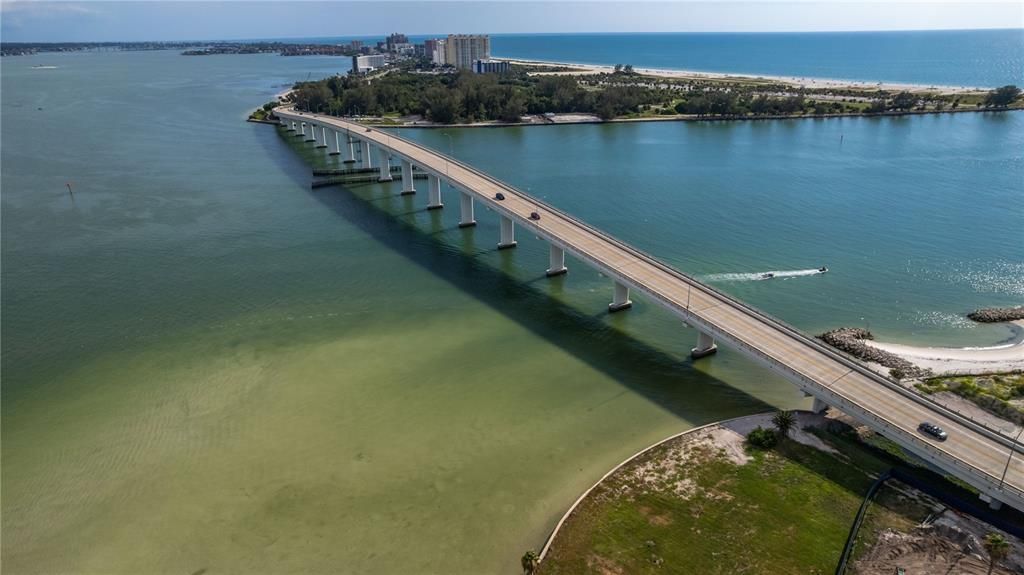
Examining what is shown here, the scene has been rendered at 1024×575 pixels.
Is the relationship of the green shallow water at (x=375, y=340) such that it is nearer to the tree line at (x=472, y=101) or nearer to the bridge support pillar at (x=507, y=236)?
the bridge support pillar at (x=507, y=236)

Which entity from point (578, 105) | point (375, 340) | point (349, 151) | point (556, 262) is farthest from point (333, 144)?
point (375, 340)

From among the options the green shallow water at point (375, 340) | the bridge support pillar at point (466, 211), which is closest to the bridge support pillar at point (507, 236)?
the green shallow water at point (375, 340)

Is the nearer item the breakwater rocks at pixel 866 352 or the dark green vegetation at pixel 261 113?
the breakwater rocks at pixel 866 352

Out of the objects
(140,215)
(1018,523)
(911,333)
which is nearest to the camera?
(1018,523)

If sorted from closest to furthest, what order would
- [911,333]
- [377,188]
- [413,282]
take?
[911,333]
[413,282]
[377,188]

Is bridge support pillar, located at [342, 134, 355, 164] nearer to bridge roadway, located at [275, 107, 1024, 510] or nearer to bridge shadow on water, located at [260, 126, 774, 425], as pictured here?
bridge shadow on water, located at [260, 126, 774, 425]

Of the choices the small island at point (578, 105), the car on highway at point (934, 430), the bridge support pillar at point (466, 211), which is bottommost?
the car on highway at point (934, 430)

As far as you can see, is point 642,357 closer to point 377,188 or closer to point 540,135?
point 377,188

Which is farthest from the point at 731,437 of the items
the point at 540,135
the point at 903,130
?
Answer: the point at 903,130
